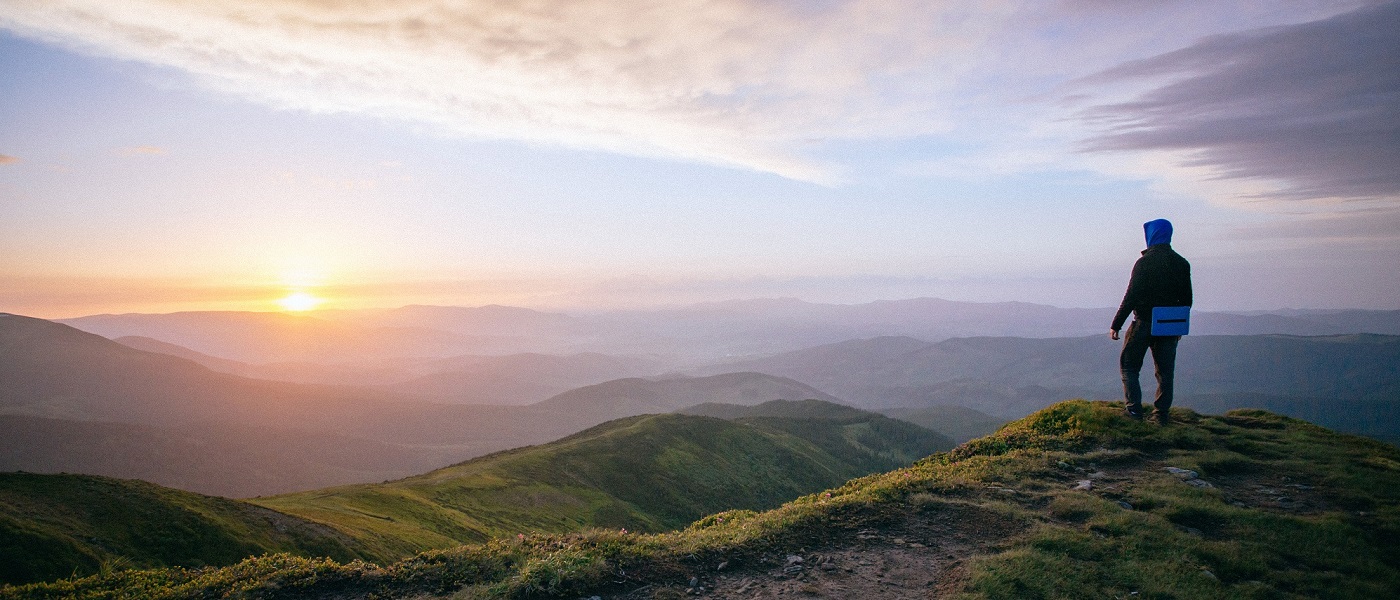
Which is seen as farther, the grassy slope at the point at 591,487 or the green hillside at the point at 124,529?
the grassy slope at the point at 591,487

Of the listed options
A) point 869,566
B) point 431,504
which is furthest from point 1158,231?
point 431,504

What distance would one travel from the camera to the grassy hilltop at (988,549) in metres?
6.52

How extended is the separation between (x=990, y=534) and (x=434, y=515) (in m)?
36.0

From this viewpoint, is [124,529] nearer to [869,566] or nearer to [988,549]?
[869,566]

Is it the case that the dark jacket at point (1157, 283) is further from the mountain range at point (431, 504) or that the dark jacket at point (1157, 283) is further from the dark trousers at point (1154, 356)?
the mountain range at point (431, 504)

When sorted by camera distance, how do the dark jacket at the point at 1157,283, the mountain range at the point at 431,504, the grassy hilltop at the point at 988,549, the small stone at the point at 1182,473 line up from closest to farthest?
the grassy hilltop at the point at 988,549 → the small stone at the point at 1182,473 → the dark jacket at the point at 1157,283 → the mountain range at the point at 431,504

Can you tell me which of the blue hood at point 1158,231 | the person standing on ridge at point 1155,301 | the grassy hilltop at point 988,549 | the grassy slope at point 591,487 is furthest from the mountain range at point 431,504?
the blue hood at point 1158,231

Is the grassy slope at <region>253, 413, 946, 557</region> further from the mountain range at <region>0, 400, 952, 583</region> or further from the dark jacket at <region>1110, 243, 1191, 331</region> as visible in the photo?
the dark jacket at <region>1110, 243, 1191, 331</region>

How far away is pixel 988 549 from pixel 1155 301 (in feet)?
25.7

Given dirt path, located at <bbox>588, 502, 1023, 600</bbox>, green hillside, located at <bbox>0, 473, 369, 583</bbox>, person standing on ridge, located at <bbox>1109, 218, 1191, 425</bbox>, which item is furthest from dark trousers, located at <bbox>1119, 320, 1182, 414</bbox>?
→ green hillside, located at <bbox>0, 473, 369, 583</bbox>

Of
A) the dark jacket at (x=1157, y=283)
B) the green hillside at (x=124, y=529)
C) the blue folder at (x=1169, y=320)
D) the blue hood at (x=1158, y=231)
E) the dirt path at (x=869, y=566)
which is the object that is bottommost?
the green hillside at (x=124, y=529)

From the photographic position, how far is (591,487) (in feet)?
192

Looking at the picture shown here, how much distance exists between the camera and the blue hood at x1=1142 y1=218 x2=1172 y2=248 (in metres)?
12.1

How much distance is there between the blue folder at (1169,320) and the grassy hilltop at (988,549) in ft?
8.63
